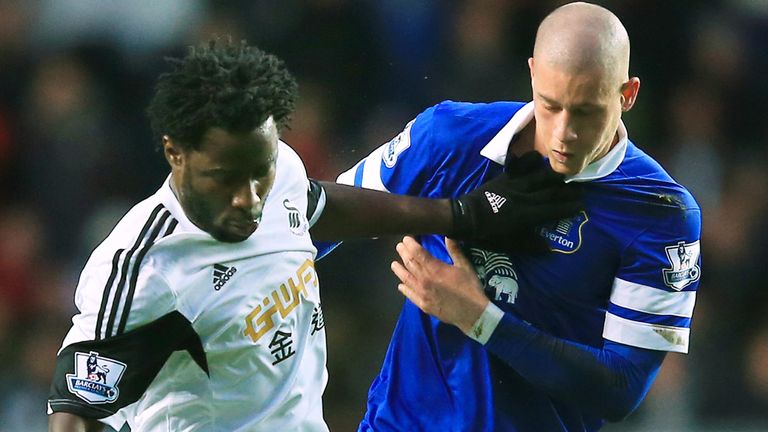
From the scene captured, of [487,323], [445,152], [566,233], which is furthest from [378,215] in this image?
[566,233]

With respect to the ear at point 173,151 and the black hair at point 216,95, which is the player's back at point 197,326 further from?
the black hair at point 216,95

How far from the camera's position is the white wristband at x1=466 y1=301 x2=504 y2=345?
11.1 feet

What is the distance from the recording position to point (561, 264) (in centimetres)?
346

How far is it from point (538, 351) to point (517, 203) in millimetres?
422

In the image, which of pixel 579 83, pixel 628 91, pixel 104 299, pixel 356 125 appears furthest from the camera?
pixel 356 125

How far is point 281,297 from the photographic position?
9.77ft

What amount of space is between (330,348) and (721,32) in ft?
10.5

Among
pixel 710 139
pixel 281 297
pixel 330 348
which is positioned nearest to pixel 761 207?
pixel 710 139

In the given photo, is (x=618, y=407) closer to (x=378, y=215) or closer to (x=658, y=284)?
(x=658, y=284)

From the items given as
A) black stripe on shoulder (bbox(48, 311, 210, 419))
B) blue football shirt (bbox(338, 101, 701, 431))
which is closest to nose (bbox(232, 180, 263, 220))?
black stripe on shoulder (bbox(48, 311, 210, 419))

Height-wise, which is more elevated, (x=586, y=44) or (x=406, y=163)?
(x=586, y=44)

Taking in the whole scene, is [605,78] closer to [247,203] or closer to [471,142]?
[471,142]

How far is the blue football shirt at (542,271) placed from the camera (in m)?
3.41

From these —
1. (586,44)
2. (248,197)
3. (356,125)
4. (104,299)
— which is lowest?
(356,125)
